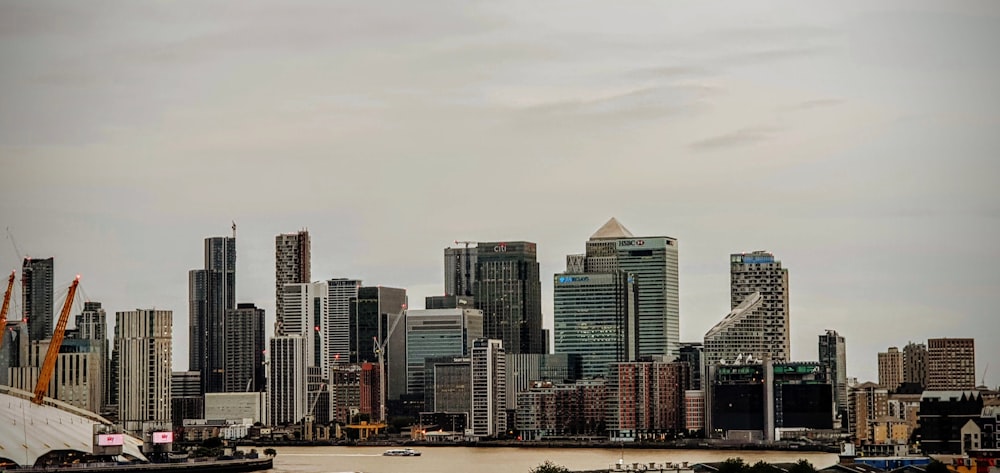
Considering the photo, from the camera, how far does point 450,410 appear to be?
77438 millimetres

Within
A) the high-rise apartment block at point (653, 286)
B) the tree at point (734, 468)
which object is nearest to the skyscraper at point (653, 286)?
the high-rise apartment block at point (653, 286)

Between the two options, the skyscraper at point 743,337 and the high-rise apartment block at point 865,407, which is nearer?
the high-rise apartment block at point 865,407

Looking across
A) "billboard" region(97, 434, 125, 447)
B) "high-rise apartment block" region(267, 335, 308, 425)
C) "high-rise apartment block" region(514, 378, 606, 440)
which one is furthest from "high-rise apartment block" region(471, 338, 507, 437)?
"billboard" region(97, 434, 125, 447)

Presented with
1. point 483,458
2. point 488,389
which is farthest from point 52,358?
point 488,389

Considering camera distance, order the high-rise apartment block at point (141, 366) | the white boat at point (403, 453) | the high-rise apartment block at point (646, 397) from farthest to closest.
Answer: the high-rise apartment block at point (646, 397) → the high-rise apartment block at point (141, 366) → the white boat at point (403, 453)

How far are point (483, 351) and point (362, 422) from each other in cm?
658

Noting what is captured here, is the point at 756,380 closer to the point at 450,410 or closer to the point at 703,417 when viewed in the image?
the point at 703,417

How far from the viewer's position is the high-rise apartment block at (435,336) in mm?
85125

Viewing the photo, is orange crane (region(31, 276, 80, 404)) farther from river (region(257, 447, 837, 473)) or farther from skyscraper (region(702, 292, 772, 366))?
skyscraper (region(702, 292, 772, 366))

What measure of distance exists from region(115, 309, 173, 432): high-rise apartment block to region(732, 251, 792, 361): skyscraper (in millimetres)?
26155

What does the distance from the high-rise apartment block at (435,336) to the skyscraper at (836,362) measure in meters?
18.4

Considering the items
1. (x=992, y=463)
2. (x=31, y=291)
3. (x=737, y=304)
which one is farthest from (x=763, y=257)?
(x=992, y=463)

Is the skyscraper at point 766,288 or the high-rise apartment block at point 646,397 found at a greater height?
the skyscraper at point 766,288

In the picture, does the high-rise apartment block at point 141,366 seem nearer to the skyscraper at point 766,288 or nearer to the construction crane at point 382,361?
the construction crane at point 382,361
